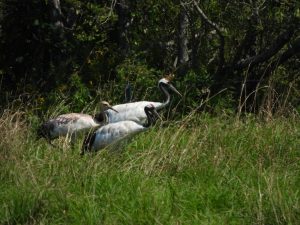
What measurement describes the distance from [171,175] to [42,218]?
5.36 ft

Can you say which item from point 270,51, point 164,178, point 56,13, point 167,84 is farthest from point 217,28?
point 164,178

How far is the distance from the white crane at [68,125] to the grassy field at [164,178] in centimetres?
43

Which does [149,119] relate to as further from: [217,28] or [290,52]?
[290,52]

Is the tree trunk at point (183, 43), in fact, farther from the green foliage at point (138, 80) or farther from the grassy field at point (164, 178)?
the grassy field at point (164, 178)

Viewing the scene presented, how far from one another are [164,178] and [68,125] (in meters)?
2.68

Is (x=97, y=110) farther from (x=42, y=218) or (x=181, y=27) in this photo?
(x=42, y=218)

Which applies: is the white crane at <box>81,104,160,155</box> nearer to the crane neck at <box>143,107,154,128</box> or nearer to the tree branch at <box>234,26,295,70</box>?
the crane neck at <box>143,107,154,128</box>

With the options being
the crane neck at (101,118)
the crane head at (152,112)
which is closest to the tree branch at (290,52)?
the crane head at (152,112)

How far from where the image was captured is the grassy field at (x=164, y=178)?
22.4 feet

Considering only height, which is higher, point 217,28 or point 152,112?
point 217,28

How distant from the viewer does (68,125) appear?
10195 millimetres

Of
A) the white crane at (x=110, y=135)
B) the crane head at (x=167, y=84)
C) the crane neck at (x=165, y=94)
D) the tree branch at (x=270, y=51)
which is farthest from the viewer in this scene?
the crane head at (x=167, y=84)

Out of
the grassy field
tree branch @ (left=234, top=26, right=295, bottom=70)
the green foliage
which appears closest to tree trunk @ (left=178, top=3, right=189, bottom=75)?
the green foliage

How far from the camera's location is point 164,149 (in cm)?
848
